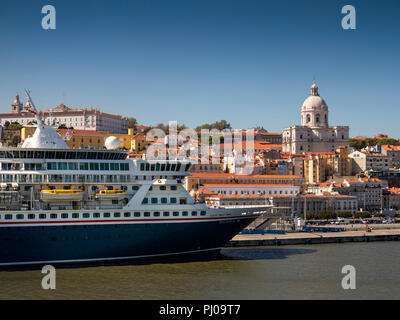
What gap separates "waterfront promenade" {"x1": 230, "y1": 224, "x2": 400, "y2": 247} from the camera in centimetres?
4584

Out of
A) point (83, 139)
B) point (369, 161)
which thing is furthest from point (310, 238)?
point (369, 161)

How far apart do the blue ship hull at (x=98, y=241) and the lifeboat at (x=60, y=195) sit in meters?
1.51

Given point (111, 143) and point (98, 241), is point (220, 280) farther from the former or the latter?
point (111, 143)

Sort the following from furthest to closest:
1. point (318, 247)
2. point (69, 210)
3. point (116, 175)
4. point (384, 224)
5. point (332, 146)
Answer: point (332, 146)
point (384, 224)
point (318, 247)
point (116, 175)
point (69, 210)

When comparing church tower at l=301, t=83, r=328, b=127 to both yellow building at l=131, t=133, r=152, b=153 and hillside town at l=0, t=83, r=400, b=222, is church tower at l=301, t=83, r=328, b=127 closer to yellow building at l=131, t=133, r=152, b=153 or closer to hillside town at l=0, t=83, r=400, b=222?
hillside town at l=0, t=83, r=400, b=222

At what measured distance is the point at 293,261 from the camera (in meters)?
35.9

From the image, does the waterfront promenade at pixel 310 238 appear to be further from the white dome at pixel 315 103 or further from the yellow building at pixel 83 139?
the white dome at pixel 315 103

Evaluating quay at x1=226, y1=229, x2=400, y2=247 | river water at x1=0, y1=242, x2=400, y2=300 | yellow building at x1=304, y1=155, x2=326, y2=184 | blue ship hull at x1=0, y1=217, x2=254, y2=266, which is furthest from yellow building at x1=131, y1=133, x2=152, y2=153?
blue ship hull at x1=0, y1=217, x2=254, y2=266

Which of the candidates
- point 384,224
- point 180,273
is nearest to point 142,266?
point 180,273

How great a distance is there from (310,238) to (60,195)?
24.2 meters

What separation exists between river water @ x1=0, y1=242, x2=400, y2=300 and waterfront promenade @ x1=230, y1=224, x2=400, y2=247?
26.5 feet

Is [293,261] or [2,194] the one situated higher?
[2,194]
